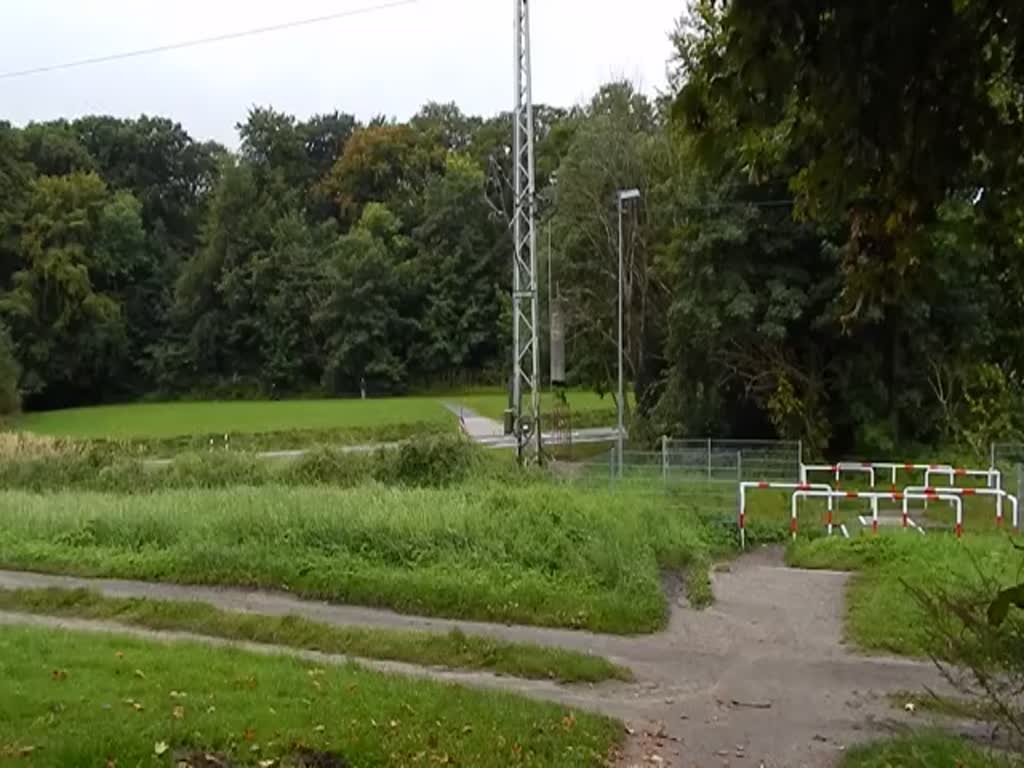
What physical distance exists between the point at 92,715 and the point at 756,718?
4.81 meters

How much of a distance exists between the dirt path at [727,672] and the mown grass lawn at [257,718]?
32.3 inches

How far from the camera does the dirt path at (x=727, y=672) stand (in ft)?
25.4

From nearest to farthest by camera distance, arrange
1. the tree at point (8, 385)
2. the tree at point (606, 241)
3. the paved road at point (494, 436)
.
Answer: the paved road at point (494, 436), the tree at point (606, 241), the tree at point (8, 385)

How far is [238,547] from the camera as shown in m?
14.9

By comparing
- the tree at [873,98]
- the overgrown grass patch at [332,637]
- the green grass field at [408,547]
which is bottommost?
the overgrown grass patch at [332,637]

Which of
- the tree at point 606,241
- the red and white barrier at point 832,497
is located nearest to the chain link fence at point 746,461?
the red and white barrier at point 832,497

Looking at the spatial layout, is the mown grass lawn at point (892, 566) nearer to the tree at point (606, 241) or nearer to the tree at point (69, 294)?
the tree at point (606, 241)

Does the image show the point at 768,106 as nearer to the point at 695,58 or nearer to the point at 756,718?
the point at 695,58

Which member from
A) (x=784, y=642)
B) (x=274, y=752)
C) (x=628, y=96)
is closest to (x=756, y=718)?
(x=784, y=642)

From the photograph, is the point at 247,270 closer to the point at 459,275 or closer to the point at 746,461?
the point at 459,275

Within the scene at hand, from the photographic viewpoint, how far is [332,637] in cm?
1080

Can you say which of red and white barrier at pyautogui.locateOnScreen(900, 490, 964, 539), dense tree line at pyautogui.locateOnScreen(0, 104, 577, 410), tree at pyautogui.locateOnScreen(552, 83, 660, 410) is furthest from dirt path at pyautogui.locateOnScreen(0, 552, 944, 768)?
dense tree line at pyautogui.locateOnScreen(0, 104, 577, 410)

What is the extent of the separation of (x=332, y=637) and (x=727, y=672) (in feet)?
12.6

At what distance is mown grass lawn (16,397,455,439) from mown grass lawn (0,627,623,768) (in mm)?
36500
